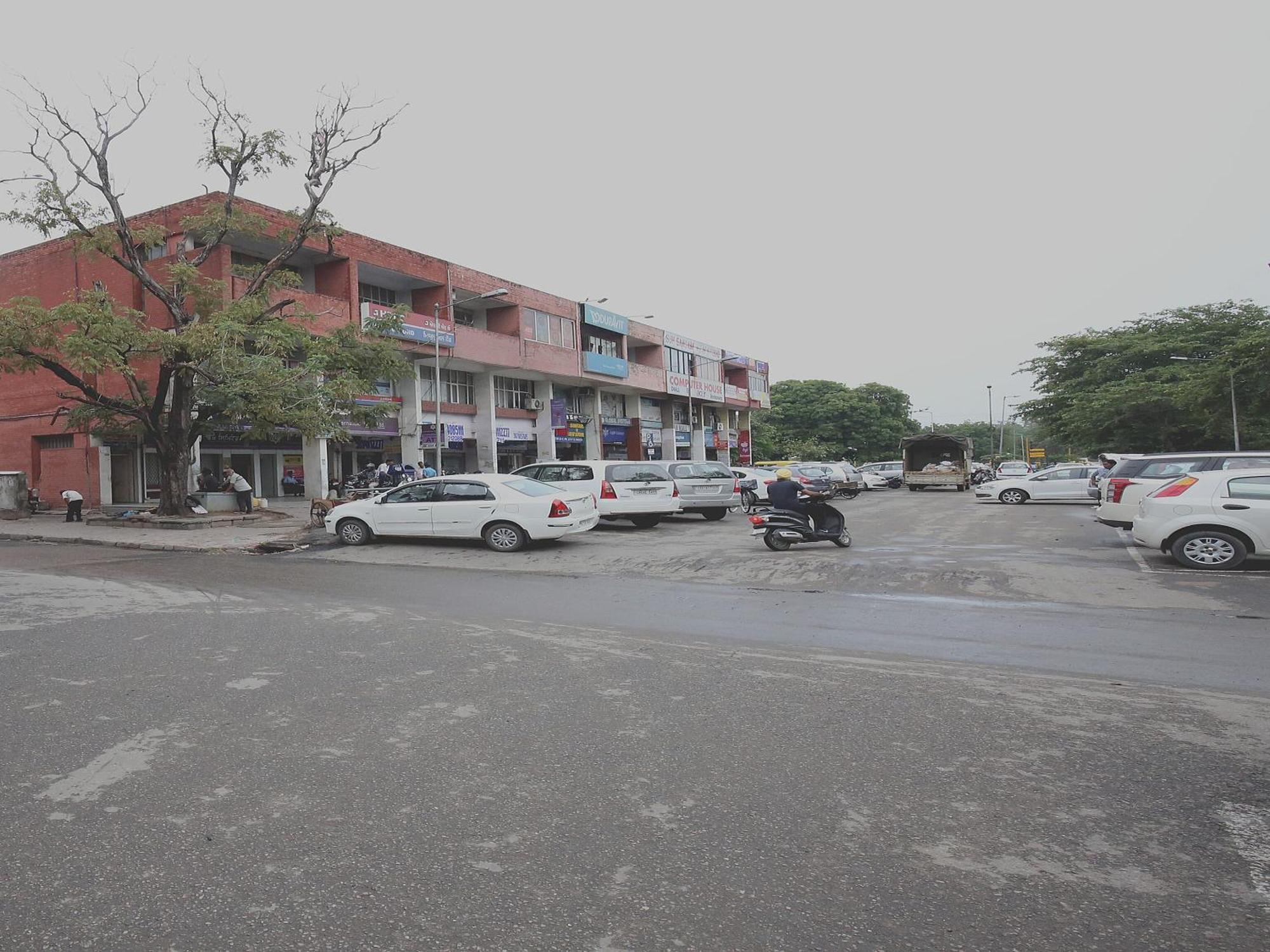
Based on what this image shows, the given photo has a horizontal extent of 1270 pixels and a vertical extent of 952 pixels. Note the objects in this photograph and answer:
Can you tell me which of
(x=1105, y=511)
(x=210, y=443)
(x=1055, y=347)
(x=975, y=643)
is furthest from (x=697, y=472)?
(x=1055, y=347)

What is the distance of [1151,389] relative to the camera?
35.2 meters

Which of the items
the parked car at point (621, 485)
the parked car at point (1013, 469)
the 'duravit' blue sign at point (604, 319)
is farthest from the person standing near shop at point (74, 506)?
the parked car at point (1013, 469)

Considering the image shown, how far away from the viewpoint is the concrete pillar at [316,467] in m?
27.1

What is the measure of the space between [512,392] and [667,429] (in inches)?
611

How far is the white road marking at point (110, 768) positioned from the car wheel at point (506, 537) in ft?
30.7

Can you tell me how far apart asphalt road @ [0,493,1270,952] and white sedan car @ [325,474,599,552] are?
621 cm

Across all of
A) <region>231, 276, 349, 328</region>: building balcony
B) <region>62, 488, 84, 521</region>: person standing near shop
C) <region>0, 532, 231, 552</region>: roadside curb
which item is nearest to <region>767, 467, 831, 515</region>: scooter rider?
<region>0, 532, 231, 552</region>: roadside curb

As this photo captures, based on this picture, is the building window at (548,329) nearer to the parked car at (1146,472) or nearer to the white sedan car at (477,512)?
the white sedan car at (477,512)

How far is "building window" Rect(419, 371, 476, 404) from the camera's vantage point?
34250mm

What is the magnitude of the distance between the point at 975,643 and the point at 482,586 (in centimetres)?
580

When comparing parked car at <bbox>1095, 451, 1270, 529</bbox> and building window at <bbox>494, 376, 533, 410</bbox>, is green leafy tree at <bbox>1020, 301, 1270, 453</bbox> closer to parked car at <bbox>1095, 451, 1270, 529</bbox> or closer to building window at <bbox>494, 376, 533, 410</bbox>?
parked car at <bbox>1095, 451, 1270, 529</bbox>

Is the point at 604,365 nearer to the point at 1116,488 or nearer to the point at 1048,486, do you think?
the point at 1048,486

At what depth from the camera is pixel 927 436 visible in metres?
35.1

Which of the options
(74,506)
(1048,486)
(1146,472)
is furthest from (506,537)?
(1048,486)
